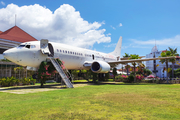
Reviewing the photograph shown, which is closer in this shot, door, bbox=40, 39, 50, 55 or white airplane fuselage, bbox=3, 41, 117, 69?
white airplane fuselage, bbox=3, 41, 117, 69

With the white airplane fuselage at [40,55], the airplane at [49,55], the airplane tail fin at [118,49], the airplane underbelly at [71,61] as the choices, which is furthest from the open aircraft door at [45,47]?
the airplane tail fin at [118,49]

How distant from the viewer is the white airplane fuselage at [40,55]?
51.2 feet

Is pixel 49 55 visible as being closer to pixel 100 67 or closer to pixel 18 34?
pixel 100 67

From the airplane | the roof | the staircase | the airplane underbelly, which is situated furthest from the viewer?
the roof

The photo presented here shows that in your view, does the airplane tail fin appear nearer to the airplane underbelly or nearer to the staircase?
the airplane underbelly

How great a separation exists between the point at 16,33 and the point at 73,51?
88.4 feet

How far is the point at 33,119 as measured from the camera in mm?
5316

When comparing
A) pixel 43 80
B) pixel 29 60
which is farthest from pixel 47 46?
pixel 43 80

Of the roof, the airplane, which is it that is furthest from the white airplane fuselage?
the roof

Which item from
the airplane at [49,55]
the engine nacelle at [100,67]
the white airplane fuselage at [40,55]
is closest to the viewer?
the white airplane fuselage at [40,55]

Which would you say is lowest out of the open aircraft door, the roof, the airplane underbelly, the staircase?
the staircase

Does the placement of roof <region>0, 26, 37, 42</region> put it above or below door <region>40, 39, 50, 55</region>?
above

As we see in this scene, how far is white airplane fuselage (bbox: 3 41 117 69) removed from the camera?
615 inches

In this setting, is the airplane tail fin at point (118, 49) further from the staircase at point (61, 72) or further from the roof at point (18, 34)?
the roof at point (18, 34)
